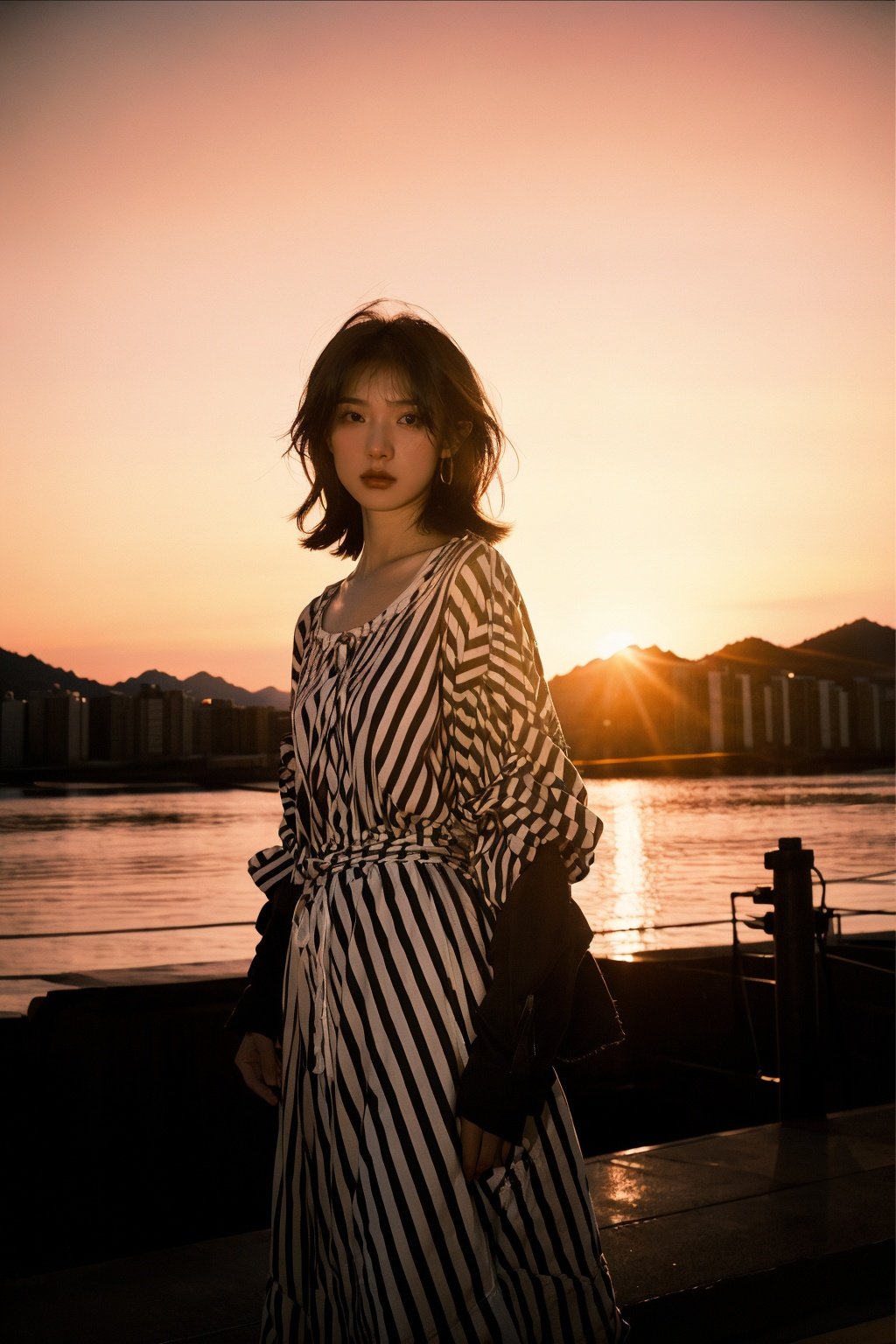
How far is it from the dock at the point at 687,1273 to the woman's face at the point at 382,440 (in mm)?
1663

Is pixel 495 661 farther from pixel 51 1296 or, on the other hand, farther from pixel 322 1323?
pixel 51 1296

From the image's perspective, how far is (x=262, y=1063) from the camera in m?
1.45

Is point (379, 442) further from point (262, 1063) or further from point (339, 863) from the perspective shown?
point (262, 1063)

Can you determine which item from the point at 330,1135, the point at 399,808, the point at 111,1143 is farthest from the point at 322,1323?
the point at 111,1143

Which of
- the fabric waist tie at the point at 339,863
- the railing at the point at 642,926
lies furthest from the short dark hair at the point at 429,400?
the railing at the point at 642,926

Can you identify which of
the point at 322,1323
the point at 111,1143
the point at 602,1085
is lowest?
the point at 602,1085

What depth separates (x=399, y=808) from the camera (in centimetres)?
130

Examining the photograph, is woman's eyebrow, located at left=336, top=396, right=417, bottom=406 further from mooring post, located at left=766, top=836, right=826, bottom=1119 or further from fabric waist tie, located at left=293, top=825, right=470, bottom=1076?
mooring post, located at left=766, top=836, right=826, bottom=1119

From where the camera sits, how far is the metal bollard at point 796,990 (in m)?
3.91

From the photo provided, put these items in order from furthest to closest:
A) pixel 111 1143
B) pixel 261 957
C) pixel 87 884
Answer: pixel 87 884
pixel 111 1143
pixel 261 957

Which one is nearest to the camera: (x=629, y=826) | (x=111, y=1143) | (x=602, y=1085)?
(x=111, y=1143)

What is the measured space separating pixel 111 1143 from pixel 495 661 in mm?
2865

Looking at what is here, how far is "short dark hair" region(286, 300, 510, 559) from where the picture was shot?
147cm

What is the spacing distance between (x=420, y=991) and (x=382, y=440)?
2.15 ft
